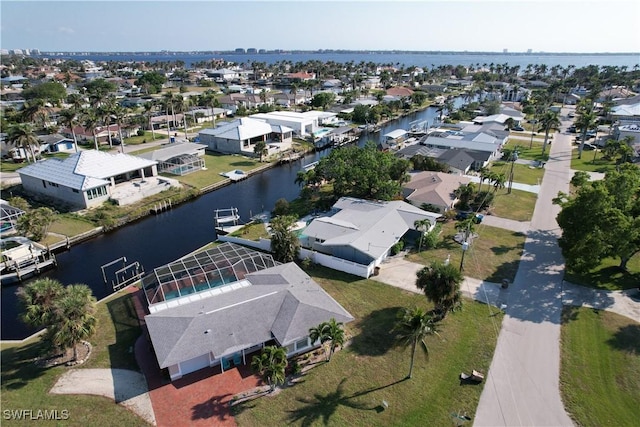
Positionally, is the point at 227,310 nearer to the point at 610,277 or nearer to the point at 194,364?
the point at 194,364

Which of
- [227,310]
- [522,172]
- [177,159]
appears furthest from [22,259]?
[522,172]

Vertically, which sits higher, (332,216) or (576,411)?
(332,216)

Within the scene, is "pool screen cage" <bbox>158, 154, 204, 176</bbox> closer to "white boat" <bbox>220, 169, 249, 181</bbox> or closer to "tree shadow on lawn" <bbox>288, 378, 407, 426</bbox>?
"white boat" <bbox>220, 169, 249, 181</bbox>

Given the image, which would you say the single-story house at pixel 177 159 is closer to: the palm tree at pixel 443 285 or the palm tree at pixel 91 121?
the palm tree at pixel 91 121

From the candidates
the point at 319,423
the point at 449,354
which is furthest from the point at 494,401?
the point at 319,423

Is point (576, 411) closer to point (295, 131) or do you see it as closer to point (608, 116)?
point (295, 131)

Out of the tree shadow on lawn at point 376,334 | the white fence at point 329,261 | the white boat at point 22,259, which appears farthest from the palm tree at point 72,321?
the tree shadow on lawn at point 376,334
